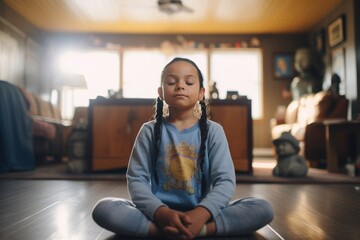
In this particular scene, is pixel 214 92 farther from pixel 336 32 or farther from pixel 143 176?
pixel 336 32

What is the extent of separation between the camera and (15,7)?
218 inches

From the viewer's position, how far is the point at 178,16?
19.4ft

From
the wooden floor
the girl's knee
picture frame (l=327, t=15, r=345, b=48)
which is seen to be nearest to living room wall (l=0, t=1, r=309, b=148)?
picture frame (l=327, t=15, r=345, b=48)

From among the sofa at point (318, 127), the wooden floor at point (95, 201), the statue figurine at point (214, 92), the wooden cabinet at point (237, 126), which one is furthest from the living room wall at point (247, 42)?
the wooden floor at point (95, 201)

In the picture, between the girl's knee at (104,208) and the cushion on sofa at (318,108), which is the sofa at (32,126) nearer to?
the girl's knee at (104,208)

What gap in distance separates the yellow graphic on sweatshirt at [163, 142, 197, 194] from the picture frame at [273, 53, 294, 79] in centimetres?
615

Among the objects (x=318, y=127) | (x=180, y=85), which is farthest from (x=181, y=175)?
(x=318, y=127)

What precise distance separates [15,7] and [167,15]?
2347mm

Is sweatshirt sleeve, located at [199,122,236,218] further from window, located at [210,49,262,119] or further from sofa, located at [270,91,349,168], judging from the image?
window, located at [210,49,262,119]

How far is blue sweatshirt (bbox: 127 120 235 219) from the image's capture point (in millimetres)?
1063

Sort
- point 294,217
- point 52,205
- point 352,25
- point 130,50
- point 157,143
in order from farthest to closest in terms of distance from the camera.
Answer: point 130,50
point 352,25
point 52,205
point 294,217
point 157,143

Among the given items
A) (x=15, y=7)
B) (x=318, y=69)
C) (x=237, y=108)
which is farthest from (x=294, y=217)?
(x=15, y=7)

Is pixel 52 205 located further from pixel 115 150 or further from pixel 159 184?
pixel 115 150

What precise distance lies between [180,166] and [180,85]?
24 cm
